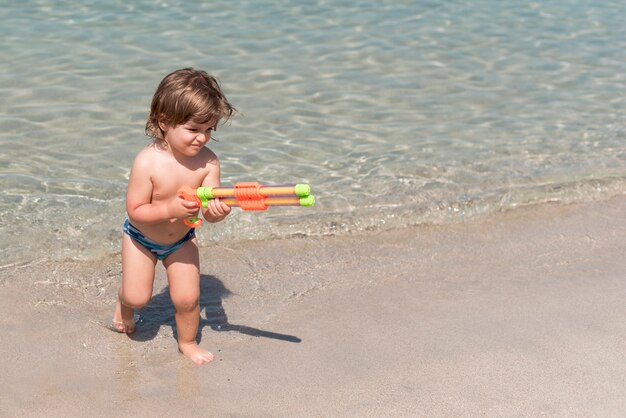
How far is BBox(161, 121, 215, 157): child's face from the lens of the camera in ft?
11.8

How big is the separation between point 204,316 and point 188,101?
1.13 metres

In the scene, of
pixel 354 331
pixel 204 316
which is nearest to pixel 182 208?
pixel 204 316

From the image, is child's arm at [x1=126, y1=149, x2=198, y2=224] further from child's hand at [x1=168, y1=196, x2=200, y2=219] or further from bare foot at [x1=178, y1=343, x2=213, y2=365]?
bare foot at [x1=178, y1=343, x2=213, y2=365]

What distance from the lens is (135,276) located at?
12.7ft

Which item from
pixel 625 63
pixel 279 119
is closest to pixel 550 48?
pixel 625 63

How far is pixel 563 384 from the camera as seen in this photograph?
3549 millimetres

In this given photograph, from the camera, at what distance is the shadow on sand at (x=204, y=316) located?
13.1 ft

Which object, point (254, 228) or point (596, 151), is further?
point (596, 151)

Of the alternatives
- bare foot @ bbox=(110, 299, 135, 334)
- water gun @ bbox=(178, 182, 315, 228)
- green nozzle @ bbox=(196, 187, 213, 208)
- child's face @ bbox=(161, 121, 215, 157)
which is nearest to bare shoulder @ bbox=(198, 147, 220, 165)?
child's face @ bbox=(161, 121, 215, 157)

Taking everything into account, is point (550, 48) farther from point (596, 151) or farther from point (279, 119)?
point (279, 119)

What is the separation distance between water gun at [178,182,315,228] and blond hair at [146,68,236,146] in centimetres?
28

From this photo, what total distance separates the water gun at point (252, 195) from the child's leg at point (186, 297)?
0.37 meters

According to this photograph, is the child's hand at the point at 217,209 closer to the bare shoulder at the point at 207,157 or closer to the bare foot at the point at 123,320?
the bare shoulder at the point at 207,157

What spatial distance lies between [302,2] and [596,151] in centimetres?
400
